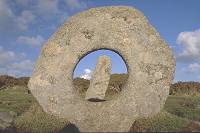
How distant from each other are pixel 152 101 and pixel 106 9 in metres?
3.81

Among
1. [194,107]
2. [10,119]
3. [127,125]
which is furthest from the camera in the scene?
[194,107]

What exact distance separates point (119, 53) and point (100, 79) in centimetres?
708

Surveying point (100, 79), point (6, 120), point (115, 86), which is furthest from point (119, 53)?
point (115, 86)

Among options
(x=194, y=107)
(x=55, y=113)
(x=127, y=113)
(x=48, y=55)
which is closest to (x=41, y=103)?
(x=55, y=113)

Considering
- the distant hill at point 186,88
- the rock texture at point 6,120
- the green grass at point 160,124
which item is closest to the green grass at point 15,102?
the rock texture at point 6,120

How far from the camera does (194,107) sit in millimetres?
23781

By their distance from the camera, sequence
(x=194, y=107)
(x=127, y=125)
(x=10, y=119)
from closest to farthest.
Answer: (x=127, y=125) < (x=10, y=119) < (x=194, y=107)

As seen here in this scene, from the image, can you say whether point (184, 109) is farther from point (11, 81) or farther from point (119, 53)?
point (11, 81)

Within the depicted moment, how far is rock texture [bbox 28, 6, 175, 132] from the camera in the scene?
17.0m

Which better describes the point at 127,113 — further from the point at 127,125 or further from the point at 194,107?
the point at 194,107

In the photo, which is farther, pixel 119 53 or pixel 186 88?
pixel 186 88

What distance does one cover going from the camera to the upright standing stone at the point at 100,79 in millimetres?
23922

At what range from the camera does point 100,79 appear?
960 inches

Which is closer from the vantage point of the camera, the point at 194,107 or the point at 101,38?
the point at 101,38
